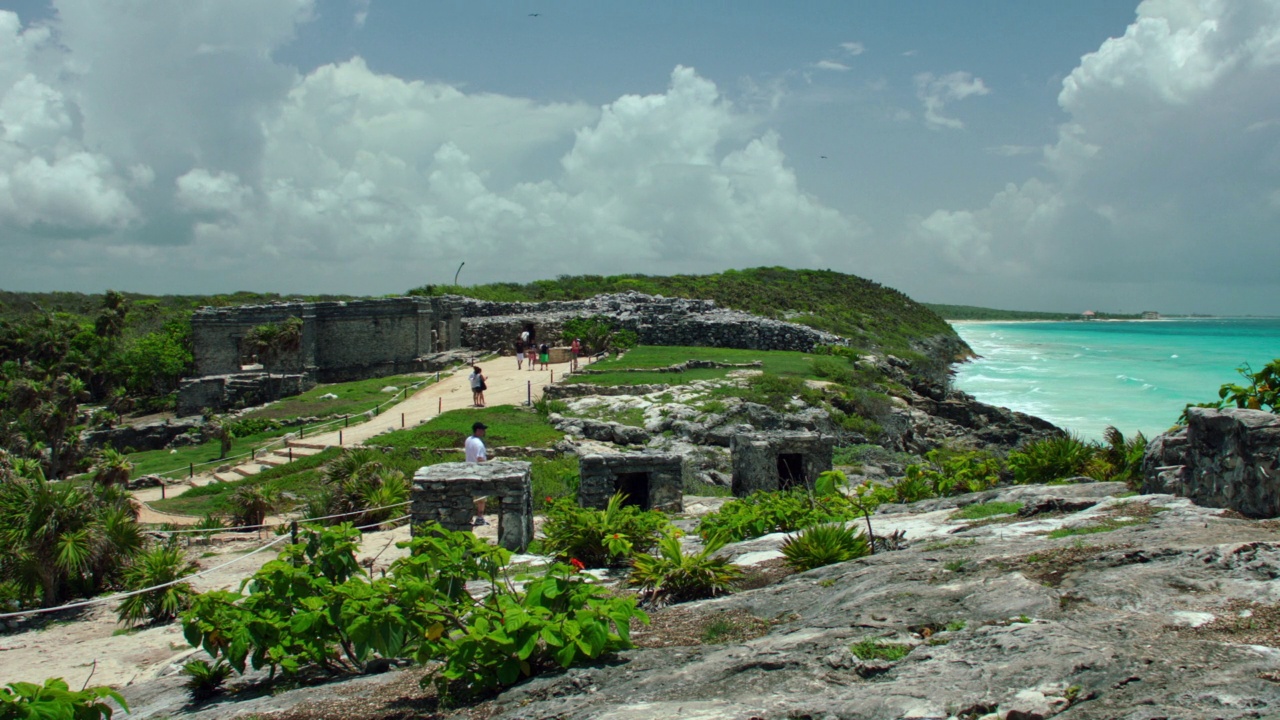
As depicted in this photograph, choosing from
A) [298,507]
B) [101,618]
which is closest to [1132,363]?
[298,507]

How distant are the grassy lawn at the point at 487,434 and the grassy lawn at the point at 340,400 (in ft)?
17.7

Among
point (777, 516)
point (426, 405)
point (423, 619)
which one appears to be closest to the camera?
point (423, 619)

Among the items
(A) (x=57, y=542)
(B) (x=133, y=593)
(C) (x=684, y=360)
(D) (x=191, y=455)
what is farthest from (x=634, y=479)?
(C) (x=684, y=360)

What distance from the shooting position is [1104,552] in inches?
247

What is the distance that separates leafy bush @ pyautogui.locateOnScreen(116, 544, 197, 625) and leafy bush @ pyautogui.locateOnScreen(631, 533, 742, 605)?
6.29 meters

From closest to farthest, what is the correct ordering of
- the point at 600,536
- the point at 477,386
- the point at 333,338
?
the point at 600,536, the point at 477,386, the point at 333,338

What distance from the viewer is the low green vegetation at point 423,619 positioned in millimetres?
5375

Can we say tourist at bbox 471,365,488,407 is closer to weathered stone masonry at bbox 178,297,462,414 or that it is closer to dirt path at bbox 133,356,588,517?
dirt path at bbox 133,356,588,517

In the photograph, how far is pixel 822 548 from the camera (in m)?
7.94

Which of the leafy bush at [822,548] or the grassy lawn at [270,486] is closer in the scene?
the leafy bush at [822,548]

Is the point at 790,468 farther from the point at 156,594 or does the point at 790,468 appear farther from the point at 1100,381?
the point at 1100,381

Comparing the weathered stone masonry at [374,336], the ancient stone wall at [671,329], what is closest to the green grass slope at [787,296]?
the ancient stone wall at [671,329]

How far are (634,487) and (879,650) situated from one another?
10.2 meters

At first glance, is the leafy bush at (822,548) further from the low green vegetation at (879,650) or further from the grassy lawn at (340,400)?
the grassy lawn at (340,400)
